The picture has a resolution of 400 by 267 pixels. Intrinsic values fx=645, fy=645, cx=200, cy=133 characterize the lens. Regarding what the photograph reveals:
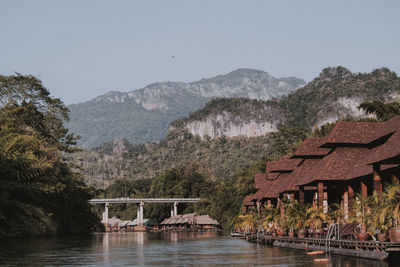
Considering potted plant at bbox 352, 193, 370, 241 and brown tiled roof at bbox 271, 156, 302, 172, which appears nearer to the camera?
potted plant at bbox 352, 193, 370, 241

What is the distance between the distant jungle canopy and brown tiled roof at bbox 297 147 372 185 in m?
21.2

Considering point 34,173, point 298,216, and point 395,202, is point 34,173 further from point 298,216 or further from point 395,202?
point 395,202

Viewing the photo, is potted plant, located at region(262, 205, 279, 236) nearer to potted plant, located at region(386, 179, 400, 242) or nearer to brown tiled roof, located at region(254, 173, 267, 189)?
brown tiled roof, located at region(254, 173, 267, 189)

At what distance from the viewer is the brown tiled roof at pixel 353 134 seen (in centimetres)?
3497

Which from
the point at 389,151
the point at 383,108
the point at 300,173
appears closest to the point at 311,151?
the point at 300,173

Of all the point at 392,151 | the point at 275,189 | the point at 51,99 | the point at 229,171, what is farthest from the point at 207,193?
the point at 392,151

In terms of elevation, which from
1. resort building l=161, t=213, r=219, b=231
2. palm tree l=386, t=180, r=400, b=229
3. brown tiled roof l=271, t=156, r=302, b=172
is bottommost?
resort building l=161, t=213, r=219, b=231

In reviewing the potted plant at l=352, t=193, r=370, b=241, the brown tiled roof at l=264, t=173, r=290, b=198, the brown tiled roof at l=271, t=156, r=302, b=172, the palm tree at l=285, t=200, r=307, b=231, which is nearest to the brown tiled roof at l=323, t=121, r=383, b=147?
the palm tree at l=285, t=200, r=307, b=231

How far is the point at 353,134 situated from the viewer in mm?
35562

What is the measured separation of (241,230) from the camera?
64750 millimetres

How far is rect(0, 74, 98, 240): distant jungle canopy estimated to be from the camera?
153 ft

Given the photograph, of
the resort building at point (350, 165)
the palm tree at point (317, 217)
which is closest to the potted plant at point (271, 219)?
the resort building at point (350, 165)

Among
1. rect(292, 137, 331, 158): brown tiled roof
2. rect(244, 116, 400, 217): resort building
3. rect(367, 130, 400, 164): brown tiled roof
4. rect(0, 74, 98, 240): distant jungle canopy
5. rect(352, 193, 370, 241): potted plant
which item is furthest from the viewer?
rect(0, 74, 98, 240): distant jungle canopy

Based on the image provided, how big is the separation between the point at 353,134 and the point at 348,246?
36.1 feet
